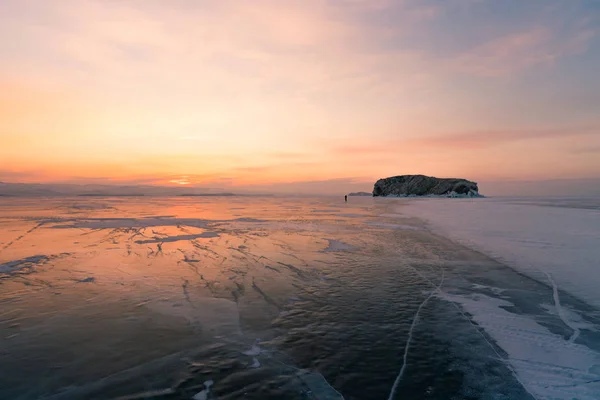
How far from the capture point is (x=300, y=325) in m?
6.61

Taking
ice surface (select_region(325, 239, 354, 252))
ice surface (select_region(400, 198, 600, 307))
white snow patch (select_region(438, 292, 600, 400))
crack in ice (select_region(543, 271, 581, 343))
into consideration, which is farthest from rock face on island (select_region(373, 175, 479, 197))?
white snow patch (select_region(438, 292, 600, 400))

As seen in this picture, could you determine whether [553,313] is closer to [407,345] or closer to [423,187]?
[407,345]

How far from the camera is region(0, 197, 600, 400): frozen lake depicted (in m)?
4.59

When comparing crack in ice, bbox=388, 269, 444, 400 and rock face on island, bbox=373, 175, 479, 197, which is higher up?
rock face on island, bbox=373, 175, 479, 197

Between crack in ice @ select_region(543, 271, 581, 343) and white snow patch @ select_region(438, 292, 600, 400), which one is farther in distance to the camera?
crack in ice @ select_region(543, 271, 581, 343)

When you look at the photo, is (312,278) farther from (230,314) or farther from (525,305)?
(525,305)

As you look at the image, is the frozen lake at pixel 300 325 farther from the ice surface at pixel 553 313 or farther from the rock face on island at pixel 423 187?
the rock face on island at pixel 423 187

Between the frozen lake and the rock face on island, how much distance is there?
140574 mm

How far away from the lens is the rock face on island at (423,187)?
141 meters

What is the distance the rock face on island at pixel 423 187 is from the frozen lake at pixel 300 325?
461 feet

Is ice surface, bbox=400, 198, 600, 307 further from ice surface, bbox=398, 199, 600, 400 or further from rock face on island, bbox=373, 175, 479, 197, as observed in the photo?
rock face on island, bbox=373, 175, 479, 197

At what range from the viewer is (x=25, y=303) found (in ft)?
25.4

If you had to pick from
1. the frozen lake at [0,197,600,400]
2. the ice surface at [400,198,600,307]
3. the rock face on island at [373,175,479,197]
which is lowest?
the frozen lake at [0,197,600,400]

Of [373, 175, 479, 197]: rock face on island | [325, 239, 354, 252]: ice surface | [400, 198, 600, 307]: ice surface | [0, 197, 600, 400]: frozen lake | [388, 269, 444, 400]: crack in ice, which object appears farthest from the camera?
[373, 175, 479, 197]: rock face on island
